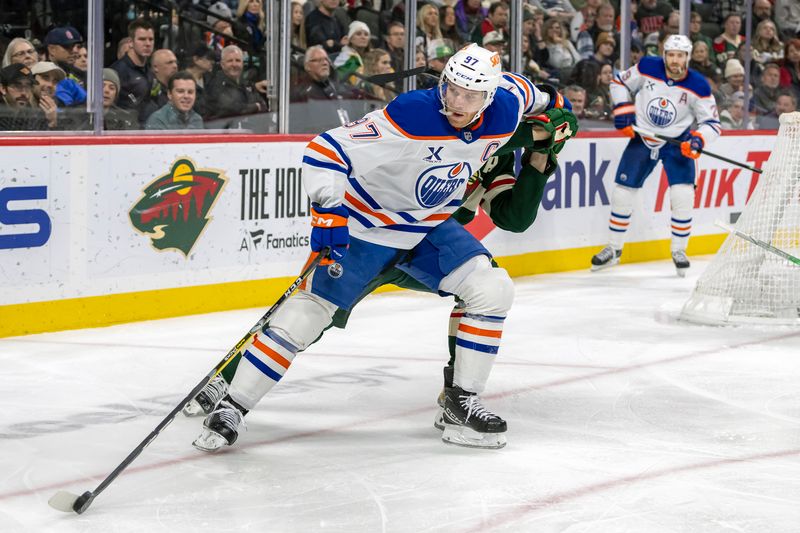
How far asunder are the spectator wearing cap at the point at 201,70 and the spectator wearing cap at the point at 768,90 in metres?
4.83

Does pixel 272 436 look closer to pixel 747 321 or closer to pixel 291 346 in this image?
pixel 291 346

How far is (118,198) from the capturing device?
17.5ft

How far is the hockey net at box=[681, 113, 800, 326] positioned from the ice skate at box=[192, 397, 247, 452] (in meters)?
2.90

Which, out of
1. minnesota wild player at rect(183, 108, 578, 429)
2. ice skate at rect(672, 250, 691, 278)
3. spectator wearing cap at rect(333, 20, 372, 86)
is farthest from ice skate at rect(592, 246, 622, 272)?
minnesota wild player at rect(183, 108, 578, 429)

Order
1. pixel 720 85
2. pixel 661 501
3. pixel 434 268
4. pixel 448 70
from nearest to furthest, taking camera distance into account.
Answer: pixel 661 501 → pixel 448 70 → pixel 434 268 → pixel 720 85

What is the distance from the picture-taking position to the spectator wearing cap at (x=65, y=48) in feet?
17.2

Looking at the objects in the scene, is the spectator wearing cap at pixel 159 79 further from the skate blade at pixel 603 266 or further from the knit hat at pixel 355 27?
the skate blade at pixel 603 266

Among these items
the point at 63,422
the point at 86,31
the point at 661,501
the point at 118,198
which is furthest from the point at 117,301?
the point at 661,501

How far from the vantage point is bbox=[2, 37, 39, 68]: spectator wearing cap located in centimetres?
507

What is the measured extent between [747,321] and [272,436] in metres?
2.75

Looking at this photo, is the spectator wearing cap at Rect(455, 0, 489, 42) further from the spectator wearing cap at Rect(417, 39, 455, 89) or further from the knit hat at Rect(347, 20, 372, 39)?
the knit hat at Rect(347, 20, 372, 39)

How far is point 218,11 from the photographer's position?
5.90 metres

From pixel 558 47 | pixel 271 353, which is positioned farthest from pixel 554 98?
pixel 558 47

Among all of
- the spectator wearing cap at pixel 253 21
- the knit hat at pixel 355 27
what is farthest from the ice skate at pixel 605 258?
the spectator wearing cap at pixel 253 21
